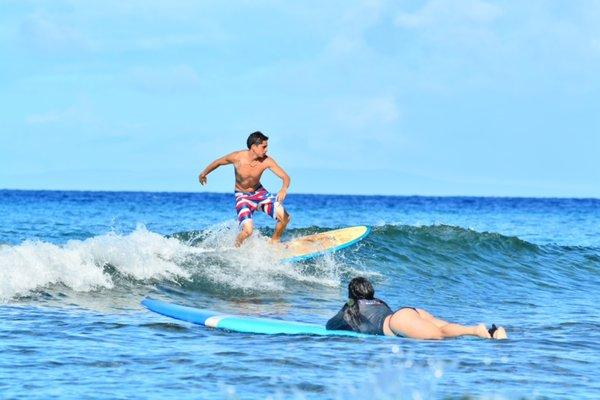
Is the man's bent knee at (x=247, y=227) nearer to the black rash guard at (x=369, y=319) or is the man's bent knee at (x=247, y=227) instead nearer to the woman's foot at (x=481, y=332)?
the black rash guard at (x=369, y=319)

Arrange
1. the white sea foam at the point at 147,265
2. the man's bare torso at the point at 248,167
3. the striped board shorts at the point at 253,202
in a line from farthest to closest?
1. the striped board shorts at the point at 253,202
2. the man's bare torso at the point at 248,167
3. the white sea foam at the point at 147,265

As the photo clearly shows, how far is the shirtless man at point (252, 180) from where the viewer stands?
13.5 metres

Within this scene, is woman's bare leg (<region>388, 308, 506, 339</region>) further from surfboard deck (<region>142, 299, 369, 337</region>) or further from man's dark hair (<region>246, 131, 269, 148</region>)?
man's dark hair (<region>246, 131, 269, 148</region>)

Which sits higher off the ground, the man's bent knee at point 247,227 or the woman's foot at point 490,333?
the man's bent knee at point 247,227

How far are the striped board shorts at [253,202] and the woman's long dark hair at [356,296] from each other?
495cm

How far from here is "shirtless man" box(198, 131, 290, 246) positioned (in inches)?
532

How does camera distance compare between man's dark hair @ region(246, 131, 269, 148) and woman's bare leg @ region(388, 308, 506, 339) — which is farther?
man's dark hair @ region(246, 131, 269, 148)

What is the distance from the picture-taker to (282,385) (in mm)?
7121

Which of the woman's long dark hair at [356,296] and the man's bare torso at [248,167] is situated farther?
the man's bare torso at [248,167]

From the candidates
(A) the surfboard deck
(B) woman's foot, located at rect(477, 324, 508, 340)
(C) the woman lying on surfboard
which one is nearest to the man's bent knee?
(A) the surfboard deck

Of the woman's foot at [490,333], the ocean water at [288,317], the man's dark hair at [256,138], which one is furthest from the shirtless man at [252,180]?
the woman's foot at [490,333]

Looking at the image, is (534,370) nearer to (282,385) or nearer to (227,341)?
(282,385)

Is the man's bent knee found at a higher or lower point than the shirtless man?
lower

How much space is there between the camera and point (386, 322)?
30.1 ft
